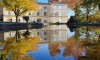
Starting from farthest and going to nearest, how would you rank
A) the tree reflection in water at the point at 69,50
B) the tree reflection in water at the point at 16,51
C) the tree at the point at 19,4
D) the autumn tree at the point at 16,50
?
the tree at the point at 19,4 → the tree reflection in water at the point at 69,50 → the autumn tree at the point at 16,50 → the tree reflection in water at the point at 16,51

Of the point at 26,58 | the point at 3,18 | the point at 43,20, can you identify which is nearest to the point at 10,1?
the point at 3,18

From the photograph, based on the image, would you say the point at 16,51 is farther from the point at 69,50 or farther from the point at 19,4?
the point at 19,4

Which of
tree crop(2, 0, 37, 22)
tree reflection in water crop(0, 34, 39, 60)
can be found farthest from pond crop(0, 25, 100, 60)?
tree crop(2, 0, 37, 22)

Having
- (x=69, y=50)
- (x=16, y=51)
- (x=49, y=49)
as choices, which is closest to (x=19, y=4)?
(x=49, y=49)

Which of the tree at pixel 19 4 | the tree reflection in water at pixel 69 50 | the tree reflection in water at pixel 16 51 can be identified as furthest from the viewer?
the tree at pixel 19 4

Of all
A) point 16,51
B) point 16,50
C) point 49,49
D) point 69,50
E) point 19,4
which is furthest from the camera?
point 19,4

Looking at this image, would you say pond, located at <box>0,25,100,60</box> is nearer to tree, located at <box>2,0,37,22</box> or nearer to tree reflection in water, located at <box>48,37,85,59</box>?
tree reflection in water, located at <box>48,37,85,59</box>

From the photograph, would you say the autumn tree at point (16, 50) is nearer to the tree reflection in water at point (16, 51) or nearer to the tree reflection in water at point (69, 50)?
the tree reflection in water at point (16, 51)

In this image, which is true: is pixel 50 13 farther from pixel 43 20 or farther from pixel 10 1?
pixel 10 1

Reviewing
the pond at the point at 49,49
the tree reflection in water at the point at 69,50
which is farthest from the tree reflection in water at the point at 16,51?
the tree reflection in water at the point at 69,50

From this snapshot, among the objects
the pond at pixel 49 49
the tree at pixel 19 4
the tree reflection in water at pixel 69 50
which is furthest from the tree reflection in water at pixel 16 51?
the tree at pixel 19 4

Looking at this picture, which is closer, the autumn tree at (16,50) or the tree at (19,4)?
the autumn tree at (16,50)

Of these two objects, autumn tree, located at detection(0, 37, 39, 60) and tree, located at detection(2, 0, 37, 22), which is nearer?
autumn tree, located at detection(0, 37, 39, 60)

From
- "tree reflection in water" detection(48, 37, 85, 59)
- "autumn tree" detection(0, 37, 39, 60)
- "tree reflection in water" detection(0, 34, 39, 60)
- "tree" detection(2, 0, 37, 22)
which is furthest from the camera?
"tree" detection(2, 0, 37, 22)
